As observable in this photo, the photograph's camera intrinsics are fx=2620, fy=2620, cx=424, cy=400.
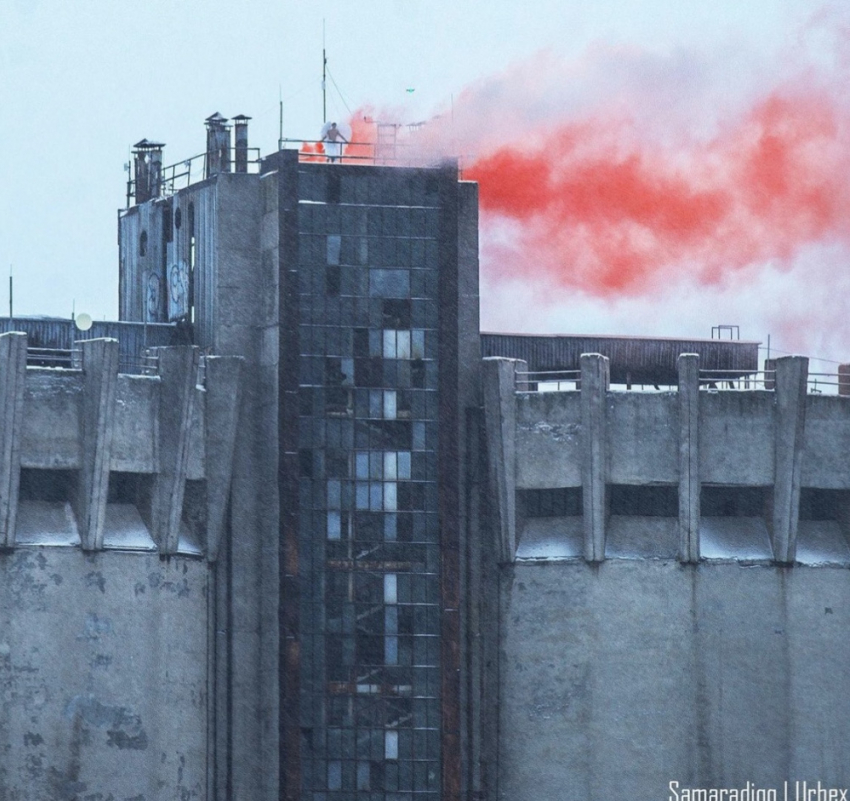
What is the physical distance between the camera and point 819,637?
85.9 meters

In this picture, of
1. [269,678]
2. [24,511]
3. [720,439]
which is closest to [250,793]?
[269,678]

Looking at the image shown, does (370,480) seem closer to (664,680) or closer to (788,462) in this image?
(664,680)

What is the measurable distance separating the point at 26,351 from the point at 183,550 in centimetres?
818

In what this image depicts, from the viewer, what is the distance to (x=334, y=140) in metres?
87.2

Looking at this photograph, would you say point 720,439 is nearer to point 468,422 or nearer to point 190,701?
point 468,422

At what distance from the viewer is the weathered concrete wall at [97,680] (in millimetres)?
80062

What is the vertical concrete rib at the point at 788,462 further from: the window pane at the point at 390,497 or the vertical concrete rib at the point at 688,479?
the window pane at the point at 390,497

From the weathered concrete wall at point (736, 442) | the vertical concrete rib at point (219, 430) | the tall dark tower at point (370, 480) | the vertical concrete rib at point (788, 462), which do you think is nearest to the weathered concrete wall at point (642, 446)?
the weathered concrete wall at point (736, 442)

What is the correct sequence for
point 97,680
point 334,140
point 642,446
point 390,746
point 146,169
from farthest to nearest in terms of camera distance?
point 146,169
point 334,140
point 642,446
point 390,746
point 97,680

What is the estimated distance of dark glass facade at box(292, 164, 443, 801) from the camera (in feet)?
276

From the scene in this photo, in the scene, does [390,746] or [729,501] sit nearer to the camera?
[390,746]

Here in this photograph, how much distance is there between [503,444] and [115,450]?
499 inches

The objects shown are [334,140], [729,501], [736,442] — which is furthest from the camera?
[729,501]

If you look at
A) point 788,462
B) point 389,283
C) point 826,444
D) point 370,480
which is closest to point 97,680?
point 370,480
